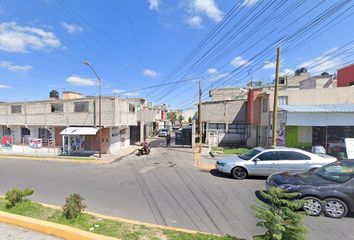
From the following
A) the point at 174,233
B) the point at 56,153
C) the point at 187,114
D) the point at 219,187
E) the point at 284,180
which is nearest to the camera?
the point at 174,233

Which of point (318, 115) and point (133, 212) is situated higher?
point (318, 115)

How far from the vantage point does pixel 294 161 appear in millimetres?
7273

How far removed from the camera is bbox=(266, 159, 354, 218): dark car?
446cm

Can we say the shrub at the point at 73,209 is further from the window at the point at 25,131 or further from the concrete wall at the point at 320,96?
the window at the point at 25,131

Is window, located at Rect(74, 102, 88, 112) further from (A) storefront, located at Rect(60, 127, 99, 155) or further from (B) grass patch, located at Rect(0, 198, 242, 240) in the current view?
(B) grass patch, located at Rect(0, 198, 242, 240)

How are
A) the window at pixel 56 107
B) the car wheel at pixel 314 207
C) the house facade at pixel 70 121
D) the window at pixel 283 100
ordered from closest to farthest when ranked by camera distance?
1. the car wheel at pixel 314 207
2. the window at pixel 283 100
3. the house facade at pixel 70 121
4. the window at pixel 56 107

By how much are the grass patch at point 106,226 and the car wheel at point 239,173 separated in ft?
15.7

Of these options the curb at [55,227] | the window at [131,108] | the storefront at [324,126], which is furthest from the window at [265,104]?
the window at [131,108]

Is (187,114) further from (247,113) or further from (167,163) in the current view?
(167,163)

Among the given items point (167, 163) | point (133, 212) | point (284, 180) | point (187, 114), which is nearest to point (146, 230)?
point (133, 212)

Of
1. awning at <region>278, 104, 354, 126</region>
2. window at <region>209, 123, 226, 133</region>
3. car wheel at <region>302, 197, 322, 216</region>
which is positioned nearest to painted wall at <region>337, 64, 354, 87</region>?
awning at <region>278, 104, 354, 126</region>

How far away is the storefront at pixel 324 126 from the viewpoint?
10211mm

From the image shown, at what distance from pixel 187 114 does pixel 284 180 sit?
3408 inches

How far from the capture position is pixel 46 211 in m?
4.63
